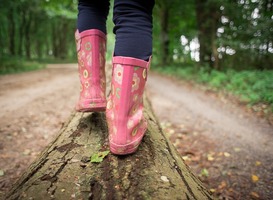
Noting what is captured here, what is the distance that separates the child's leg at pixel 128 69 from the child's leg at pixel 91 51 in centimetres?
29

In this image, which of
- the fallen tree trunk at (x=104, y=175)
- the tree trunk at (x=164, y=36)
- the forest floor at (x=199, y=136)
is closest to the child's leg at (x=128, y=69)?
the fallen tree trunk at (x=104, y=175)

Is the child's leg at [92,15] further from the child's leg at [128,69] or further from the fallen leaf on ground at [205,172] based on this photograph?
the fallen leaf on ground at [205,172]

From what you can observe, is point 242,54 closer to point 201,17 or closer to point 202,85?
point 202,85

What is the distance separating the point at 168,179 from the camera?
1.05m

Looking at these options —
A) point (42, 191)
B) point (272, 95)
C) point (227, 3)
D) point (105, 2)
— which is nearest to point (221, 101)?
point (272, 95)

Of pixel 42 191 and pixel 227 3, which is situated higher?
pixel 227 3

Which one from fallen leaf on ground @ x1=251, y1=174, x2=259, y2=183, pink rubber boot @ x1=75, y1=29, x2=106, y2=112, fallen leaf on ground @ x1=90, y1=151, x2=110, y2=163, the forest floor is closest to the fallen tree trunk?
fallen leaf on ground @ x1=90, y1=151, x2=110, y2=163

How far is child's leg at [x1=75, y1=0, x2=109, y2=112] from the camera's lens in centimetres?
150

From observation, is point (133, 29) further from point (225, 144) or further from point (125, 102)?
point (225, 144)

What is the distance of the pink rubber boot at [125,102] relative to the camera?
3.85 feet

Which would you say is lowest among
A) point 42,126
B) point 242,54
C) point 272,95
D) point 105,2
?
point 42,126

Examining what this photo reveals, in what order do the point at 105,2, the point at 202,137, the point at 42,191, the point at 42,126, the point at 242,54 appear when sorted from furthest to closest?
the point at 242,54 → the point at 42,126 → the point at 202,137 → the point at 105,2 → the point at 42,191

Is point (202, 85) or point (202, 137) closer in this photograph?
point (202, 137)

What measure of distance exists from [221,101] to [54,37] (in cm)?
2460
